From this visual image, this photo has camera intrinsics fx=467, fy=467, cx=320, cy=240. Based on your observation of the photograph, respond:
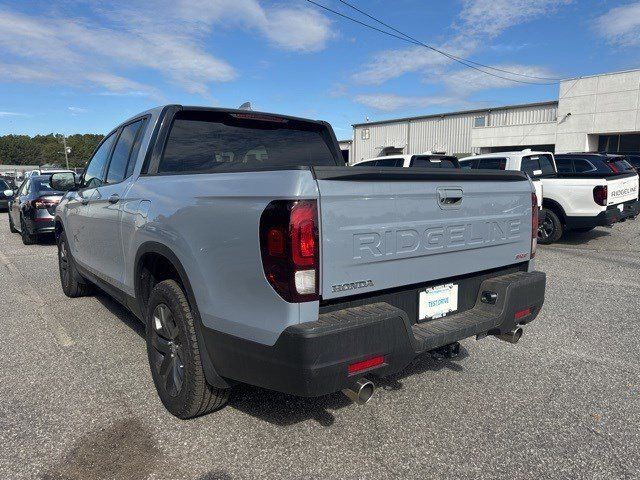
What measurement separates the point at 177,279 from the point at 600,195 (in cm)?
895

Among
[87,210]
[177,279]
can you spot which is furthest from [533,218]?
[87,210]

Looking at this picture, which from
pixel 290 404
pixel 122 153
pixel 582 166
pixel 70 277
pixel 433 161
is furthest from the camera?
pixel 582 166

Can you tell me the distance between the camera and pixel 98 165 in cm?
470

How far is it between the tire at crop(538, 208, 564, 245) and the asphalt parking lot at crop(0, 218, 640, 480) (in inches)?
223

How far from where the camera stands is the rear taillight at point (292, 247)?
6.67 feet

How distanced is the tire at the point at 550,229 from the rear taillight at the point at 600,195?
842 mm

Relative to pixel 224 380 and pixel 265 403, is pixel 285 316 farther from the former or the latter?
pixel 265 403

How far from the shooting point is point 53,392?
128 inches

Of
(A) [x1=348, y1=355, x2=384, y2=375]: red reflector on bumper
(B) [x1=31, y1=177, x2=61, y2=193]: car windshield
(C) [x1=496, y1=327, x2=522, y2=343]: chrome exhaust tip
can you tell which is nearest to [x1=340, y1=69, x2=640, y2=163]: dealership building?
(B) [x1=31, y1=177, x2=61, y2=193]: car windshield

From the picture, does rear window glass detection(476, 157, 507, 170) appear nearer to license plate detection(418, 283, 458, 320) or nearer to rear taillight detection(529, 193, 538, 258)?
rear taillight detection(529, 193, 538, 258)

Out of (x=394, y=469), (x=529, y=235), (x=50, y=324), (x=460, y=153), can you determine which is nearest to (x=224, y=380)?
(x=394, y=469)

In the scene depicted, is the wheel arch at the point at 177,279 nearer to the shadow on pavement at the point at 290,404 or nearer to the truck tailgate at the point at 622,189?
the shadow on pavement at the point at 290,404

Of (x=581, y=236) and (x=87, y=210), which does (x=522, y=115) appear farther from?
(x=87, y=210)

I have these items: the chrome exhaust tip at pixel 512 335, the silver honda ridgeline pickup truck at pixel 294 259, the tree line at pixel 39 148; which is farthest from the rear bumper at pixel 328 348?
the tree line at pixel 39 148
